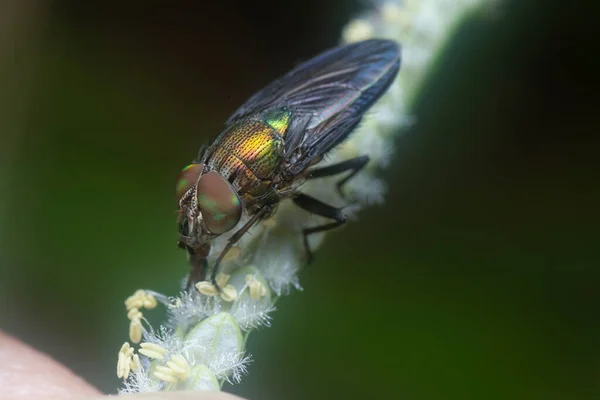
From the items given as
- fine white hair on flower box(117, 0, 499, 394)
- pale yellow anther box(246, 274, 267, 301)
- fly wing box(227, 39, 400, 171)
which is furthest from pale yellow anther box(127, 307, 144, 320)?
fly wing box(227, 39, 400, 171)

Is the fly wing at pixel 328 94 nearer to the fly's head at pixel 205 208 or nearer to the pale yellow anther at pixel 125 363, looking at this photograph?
the fly's head at pixel 205 208

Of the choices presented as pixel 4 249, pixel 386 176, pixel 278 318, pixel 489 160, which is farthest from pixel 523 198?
pixel 4 249

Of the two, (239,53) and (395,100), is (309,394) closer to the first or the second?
(395,100)

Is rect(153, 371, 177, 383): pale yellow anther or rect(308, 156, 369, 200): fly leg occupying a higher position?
rect(308, 156, 369, 200): fly leg

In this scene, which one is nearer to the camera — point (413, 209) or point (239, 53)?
point (413, 209)

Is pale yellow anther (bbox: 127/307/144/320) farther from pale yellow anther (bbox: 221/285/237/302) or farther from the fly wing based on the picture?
the fly wing

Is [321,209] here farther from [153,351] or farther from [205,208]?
[153,351]

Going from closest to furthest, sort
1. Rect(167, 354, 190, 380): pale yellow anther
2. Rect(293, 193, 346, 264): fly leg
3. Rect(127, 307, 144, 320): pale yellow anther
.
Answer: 1. Rect(167, 354, 190, 380): pale yellow anther
2. Rect(127, 307, 144, 320): pale yellow anther
3. Rect(293, 193, 346, 264): fly leg

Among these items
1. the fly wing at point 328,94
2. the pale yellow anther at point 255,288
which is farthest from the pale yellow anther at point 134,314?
the fly wing at point 328,94
